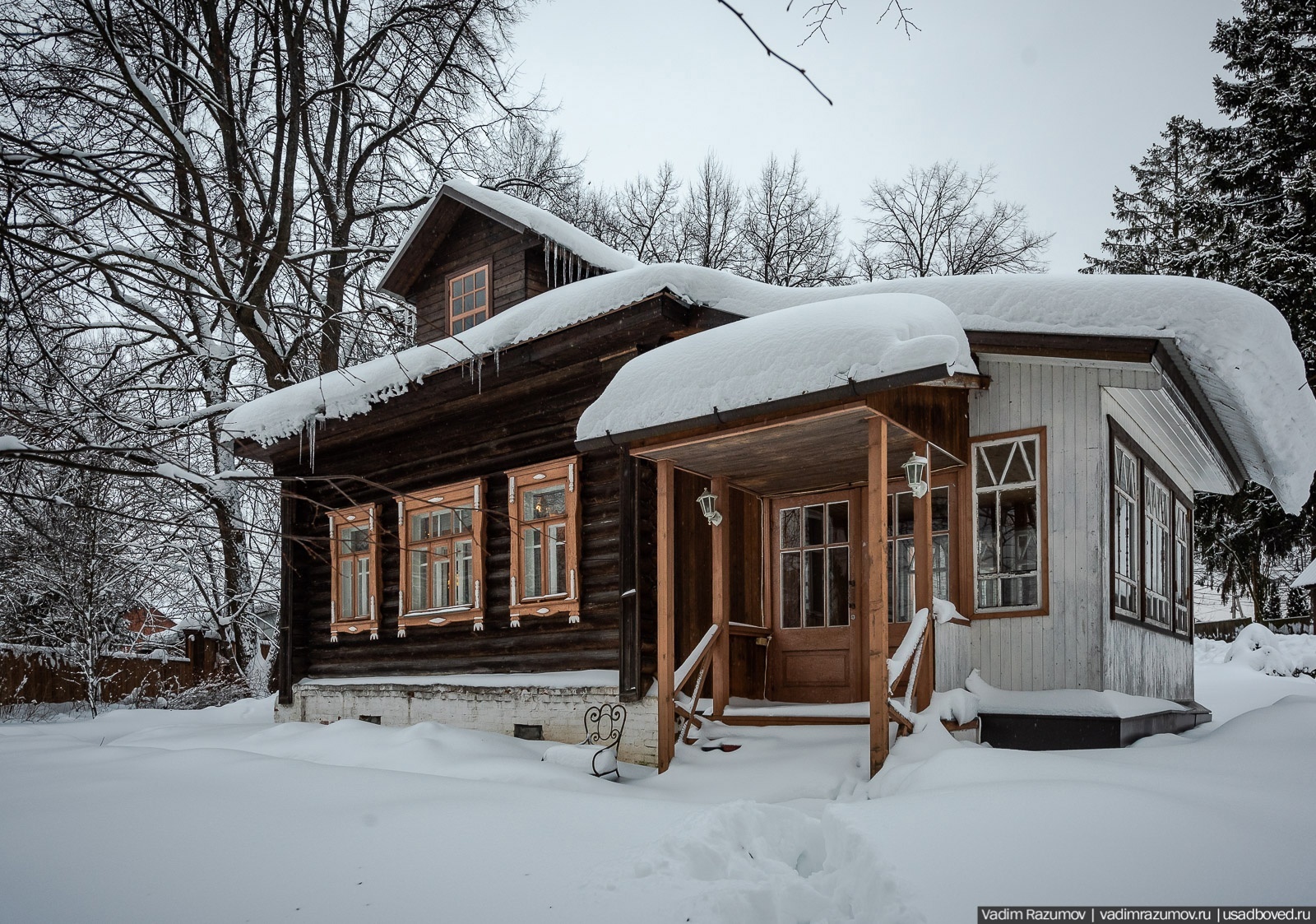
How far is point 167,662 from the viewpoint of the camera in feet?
59.9

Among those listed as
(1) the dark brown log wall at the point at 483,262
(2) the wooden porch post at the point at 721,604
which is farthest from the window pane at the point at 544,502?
(1) the dark brown log wall at the point at 483,262

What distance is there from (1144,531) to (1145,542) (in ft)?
0.35

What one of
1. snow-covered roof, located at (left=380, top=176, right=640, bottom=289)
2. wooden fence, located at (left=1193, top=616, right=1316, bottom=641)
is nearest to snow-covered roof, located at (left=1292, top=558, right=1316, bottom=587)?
wooden fence, located at (left=1193, top=616, right=1316, bottom=641)

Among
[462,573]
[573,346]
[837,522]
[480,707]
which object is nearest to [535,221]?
[573,346]

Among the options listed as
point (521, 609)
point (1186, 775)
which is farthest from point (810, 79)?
point (521, 609)

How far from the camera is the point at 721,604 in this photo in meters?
7.60

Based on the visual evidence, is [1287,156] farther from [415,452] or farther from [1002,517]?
[415,452]

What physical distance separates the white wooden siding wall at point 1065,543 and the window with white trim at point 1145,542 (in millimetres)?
331

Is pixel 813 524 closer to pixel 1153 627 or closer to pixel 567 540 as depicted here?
pixel 567 540

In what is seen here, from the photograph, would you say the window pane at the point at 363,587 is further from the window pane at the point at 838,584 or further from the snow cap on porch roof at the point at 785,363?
the window pane at the point at 838,584

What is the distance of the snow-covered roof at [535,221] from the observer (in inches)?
432

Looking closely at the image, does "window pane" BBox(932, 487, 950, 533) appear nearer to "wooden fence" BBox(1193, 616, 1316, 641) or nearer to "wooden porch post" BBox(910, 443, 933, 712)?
"wooden porch post" BBox(910, 443, 933, 712)

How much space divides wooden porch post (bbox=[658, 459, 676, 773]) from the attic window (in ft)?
17.2

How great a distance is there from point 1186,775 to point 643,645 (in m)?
3.98
